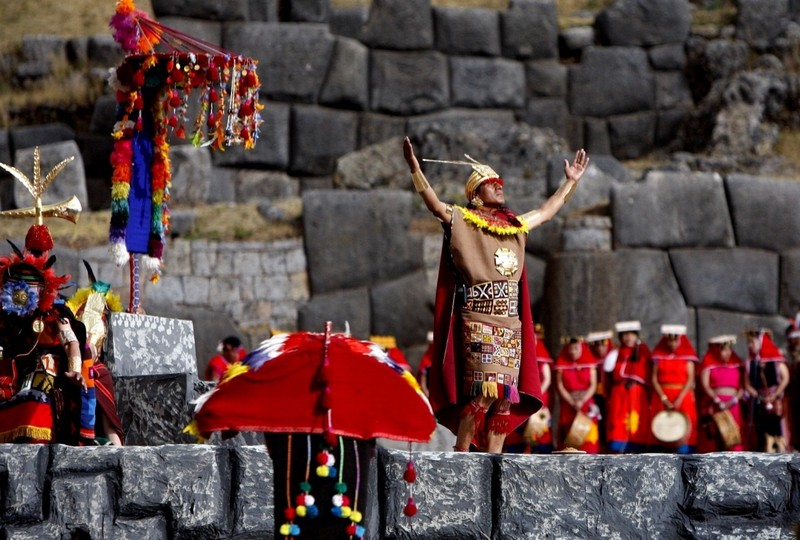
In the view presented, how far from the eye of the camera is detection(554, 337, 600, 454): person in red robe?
1217 centimetres

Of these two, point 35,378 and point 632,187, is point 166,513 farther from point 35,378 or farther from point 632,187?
point 632,187

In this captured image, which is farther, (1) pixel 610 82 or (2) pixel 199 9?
(1) pixel 610 82

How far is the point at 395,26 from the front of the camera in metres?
18.2

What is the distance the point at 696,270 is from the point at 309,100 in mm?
5538

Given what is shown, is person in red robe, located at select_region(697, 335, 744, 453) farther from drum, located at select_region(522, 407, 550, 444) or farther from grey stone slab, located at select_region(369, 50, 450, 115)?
grey stone slab, located at select_region(369, 50, 450, 115)

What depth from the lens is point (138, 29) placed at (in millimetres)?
9484

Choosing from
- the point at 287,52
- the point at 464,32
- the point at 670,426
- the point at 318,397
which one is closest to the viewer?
the point at 318,397

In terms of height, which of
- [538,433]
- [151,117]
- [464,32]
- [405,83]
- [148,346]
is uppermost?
[464,32]

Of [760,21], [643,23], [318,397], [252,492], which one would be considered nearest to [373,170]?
[643,23]

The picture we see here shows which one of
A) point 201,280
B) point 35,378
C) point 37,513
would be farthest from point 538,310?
point 37,513

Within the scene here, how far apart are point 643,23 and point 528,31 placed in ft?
5.33

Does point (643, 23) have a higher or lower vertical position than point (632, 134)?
higher

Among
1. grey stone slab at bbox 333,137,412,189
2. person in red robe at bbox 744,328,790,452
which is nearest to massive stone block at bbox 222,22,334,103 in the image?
grey stone slab at bbox 333,137,412,189

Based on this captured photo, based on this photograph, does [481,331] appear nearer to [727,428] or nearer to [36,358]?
[36,358]
